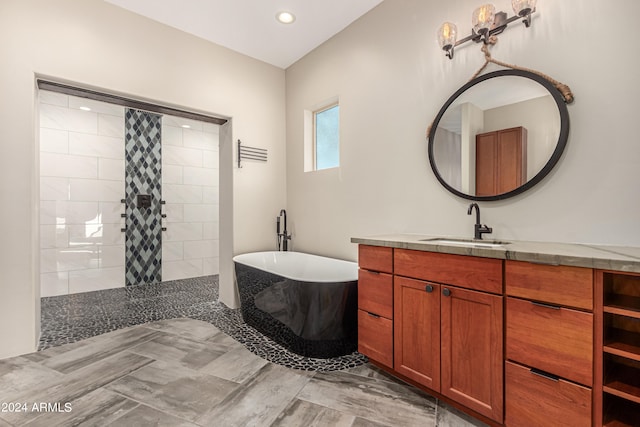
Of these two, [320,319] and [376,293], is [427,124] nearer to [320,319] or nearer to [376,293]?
[376,293]

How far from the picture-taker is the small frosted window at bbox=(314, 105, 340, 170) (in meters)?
A: 3.34

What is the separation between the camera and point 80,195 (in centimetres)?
406

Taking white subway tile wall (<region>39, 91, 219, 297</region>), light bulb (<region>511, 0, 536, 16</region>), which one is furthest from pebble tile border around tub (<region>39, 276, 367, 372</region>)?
light bulb (<region>511, 0, 536, 16</region>)

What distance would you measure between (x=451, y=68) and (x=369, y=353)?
2.12 metres

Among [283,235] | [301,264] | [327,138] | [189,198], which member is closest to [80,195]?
[189,198]

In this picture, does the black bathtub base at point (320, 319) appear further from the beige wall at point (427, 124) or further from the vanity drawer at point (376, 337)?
the beige wall at point (427, 124)

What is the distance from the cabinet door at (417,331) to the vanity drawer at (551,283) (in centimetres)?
39

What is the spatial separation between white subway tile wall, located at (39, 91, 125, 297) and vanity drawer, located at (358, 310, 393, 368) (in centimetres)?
398

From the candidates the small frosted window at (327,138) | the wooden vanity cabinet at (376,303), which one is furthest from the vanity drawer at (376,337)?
the small frosted window at (327,138)

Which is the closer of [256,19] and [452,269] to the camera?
[452,269]

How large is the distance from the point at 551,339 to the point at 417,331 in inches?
25.6

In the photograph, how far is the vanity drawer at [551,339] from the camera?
1.15 m

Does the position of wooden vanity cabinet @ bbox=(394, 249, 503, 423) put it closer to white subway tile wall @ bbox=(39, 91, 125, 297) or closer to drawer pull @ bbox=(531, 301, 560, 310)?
drawer pull @ bbox=(531, 301, 560, 310)

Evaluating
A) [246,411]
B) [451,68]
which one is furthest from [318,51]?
[246,411]
